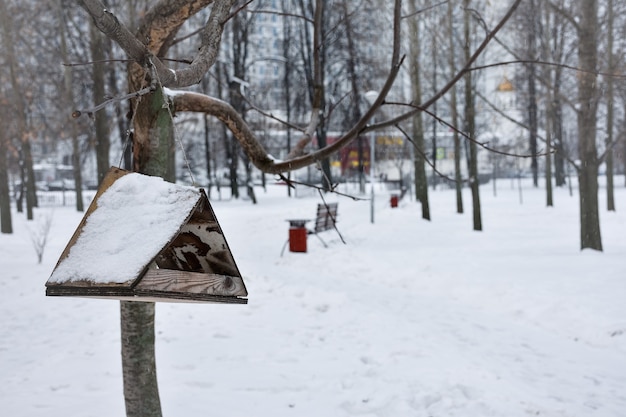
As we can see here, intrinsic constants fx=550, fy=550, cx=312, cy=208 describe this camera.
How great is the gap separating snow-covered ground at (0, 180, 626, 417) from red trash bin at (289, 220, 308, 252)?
66 cm

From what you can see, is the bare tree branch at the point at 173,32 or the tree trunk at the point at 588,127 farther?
the tree trunk at the point at 588,127

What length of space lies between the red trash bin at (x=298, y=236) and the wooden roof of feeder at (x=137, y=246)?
9.05m

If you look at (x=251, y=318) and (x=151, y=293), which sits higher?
(x=151, y=293)

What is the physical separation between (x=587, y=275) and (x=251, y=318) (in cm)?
484

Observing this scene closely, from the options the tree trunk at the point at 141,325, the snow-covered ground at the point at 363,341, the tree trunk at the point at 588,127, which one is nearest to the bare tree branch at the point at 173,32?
the tree trunk at the point at 141,325

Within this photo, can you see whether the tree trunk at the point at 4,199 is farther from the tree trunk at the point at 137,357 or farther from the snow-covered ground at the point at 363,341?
the tree trunk at the point at 137,357

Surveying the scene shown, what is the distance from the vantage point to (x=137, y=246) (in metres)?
1.94

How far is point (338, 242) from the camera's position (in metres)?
12.9

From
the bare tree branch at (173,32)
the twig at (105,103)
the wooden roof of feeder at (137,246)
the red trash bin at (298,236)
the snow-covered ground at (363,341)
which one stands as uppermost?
the bare tree branch at (173,32)

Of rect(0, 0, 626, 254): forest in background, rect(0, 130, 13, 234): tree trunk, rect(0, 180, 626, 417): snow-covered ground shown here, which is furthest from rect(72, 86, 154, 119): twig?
rect(0, 130, 13, 234): tree trunk

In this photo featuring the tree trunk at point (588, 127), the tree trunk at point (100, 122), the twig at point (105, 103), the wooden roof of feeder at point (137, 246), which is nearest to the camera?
the wooden roof of feeder at point (137, 246)

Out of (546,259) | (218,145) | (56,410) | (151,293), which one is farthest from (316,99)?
(218,145)

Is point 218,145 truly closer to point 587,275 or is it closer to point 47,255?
point 47,255

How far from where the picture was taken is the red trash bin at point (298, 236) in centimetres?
1144
